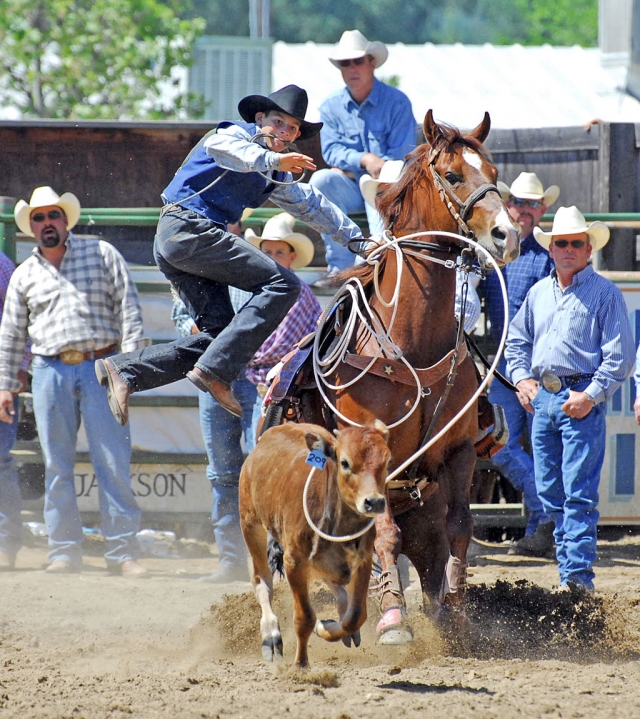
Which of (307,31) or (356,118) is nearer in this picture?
(356,118)

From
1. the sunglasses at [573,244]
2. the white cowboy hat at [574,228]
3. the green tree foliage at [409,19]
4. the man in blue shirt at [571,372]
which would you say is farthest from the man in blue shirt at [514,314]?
the green tree foliage at [409,19]

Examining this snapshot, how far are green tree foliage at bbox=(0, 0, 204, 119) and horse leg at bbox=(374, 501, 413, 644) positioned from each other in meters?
15.6

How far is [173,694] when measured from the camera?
4.80 meters

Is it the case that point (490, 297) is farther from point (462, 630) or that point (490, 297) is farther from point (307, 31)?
point (307, 31)

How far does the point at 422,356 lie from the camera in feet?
18.9

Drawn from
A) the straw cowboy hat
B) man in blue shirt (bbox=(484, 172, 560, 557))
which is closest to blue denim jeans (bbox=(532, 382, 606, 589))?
man in blue shirt (bbox=(484, 172, 560, 557))

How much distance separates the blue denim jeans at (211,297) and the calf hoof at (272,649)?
1.51 m

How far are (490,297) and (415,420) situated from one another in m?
3.18

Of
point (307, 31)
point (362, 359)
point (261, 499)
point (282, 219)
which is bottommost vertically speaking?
point (261, 499)

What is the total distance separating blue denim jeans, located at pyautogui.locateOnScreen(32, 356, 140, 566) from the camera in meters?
8.15

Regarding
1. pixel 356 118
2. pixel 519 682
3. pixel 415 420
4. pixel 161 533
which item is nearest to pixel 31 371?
pixel 161 533

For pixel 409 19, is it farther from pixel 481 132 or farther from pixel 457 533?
pixel 457 533

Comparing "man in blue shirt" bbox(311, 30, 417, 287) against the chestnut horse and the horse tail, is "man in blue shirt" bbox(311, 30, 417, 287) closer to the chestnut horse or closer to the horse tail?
the chestnut horse

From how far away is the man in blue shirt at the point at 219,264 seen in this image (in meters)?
6.09
